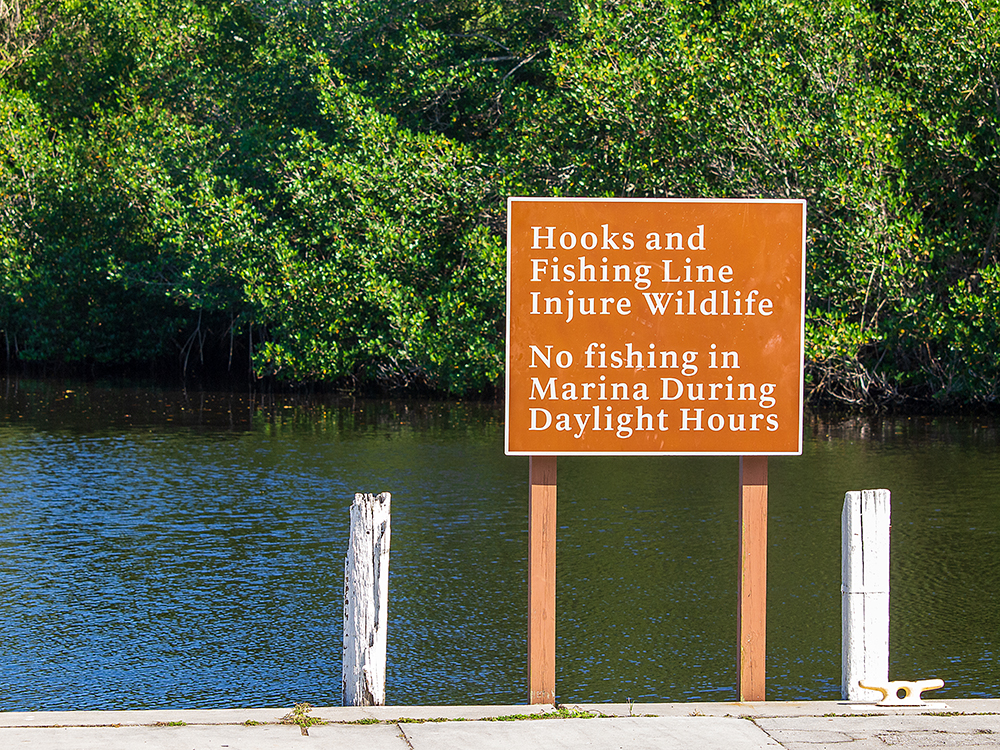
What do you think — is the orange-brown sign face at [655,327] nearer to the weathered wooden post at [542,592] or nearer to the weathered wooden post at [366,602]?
the weathered wooden post at [542,592]

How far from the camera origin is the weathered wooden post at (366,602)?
5.46 meters

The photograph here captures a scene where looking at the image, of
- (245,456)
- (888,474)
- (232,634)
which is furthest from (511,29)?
(232,634)

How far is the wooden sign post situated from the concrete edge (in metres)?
0.33

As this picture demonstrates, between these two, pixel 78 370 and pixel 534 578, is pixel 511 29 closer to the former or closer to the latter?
pixel 78 370

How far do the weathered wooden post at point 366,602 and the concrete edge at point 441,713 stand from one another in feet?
0.37

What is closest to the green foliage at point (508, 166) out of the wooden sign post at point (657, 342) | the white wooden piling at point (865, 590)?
the wooden sign post at point (657, 342)

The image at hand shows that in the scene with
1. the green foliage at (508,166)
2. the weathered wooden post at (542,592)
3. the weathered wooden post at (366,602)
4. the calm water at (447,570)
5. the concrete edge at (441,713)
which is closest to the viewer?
the concrete edge at (441,713)

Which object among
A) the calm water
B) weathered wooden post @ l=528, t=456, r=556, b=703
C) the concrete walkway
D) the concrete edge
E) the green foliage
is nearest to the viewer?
the concrete walkway

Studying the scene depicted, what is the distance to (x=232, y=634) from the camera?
777cm

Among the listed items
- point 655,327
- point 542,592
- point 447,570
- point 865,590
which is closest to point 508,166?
point 447,570

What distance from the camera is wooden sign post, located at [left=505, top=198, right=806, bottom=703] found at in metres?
5.75

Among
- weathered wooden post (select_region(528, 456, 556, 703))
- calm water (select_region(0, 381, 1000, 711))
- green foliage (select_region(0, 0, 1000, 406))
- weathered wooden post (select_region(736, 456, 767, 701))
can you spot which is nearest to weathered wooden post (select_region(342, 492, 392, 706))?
weathered wooden post (select_region(528, 456, 556, 703))

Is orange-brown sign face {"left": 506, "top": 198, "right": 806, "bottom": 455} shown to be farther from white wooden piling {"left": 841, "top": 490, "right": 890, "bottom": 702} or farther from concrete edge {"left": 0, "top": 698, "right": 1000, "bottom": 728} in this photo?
concrete edge {"left": 0, "top": 698, "right": 1000, "bottom": 728}

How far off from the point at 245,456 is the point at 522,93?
994 cm
